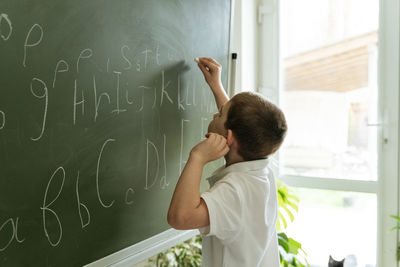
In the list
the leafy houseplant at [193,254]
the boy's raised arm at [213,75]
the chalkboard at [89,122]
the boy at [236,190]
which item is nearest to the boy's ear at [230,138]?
the boy at [236,190]

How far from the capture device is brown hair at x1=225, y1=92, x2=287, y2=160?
1.18 meters

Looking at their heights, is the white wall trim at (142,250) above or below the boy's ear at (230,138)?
below

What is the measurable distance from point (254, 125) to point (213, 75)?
51cm

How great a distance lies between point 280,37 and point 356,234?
1436 mm

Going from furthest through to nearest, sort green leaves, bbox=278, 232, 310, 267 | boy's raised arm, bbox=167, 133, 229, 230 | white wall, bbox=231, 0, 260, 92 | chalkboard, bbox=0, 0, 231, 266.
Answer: white wall, bbox=231, 0, 260, 92 → green leaves, bbox=278, 232, 310, 267 → boy's raised arm, bbox=167, 133, 229, 230 → chalkboard, bbox=0, 0, 231, 266

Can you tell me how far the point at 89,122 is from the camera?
1054mm

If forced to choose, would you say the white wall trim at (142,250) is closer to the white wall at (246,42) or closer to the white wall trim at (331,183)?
the white wall at (246,42)

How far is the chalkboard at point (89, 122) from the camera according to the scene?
86 cm

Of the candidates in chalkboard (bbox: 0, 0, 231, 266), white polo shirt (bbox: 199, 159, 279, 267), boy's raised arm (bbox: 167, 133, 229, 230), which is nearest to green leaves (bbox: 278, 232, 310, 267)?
white polo shirt (bbox: 199, 159, 279, 267)

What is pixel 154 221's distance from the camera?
1360 mm

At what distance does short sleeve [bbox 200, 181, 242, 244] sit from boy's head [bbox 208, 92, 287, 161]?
16 centimetres

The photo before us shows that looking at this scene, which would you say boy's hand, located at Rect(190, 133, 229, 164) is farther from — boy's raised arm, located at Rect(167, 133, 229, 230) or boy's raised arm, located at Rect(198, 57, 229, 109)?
boy's raised arm, located at Rect(198, 57, 229, 109)

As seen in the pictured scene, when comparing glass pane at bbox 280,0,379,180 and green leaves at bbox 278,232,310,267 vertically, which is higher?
glass pane at bbox 280,0,379,180

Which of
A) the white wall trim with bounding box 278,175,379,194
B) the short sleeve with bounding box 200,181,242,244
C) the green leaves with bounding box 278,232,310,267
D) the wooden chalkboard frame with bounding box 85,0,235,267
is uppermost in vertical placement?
the short sleeve with bounding box 200,181,242,244
